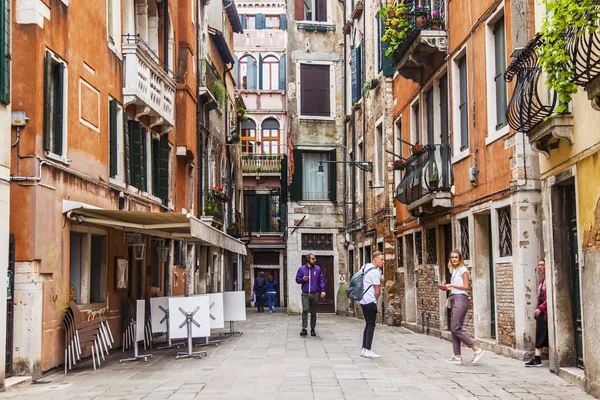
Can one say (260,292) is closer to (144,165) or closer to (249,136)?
(249,136)

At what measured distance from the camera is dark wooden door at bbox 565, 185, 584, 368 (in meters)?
10.1

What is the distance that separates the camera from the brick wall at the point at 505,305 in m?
12.6

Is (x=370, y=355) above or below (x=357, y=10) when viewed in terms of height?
below

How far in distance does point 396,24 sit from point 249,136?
92.4 ft

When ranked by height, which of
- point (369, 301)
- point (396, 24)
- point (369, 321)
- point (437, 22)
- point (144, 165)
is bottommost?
point (369, 321)

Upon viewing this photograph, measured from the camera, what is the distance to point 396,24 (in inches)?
683

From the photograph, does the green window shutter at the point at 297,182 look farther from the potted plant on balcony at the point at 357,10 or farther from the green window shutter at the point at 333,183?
the potted plant on balcony at the point at 357,10

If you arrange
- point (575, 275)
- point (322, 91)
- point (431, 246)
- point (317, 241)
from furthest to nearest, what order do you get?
point (322, 91) → point (317, 241) → point (431, 246) → point (575, 275)

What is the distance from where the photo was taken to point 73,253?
13.1 metres

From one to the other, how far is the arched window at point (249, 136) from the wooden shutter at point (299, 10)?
43.7 ft

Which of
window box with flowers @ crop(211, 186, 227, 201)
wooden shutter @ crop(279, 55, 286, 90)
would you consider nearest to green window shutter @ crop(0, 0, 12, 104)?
window box with flowers @ crop(211, 186, 227, 201)

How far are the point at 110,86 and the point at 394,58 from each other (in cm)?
641

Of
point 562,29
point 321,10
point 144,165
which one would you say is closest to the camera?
point 562,29

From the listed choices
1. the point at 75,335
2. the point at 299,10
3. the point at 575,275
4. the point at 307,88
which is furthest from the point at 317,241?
the point at 575,275
